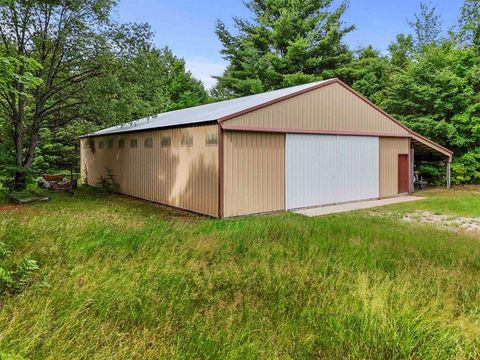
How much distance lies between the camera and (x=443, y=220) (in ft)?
32.4

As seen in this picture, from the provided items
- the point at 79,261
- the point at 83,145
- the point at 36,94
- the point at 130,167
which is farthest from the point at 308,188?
the point at 83,145

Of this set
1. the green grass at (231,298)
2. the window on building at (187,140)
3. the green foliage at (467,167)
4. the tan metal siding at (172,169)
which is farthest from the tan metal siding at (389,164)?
the green grass at (231,298)

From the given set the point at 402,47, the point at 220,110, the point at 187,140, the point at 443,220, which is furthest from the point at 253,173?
the point at 402,47

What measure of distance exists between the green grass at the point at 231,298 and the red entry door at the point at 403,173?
416 inches

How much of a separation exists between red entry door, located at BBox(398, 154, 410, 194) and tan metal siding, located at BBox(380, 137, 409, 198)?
1.10 ft

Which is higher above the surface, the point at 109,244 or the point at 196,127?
the point at 196,127

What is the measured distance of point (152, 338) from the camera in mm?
2730

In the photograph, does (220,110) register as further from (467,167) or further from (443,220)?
(467,167)

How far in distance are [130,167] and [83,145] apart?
7955 mm

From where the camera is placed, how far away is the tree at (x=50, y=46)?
12656 mm

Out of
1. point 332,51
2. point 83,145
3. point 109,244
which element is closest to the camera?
point 109,244

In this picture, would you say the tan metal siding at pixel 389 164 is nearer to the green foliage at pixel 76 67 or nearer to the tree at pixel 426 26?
the green foliage at pixel 76 67

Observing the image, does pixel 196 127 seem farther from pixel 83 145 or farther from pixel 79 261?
pixel 83 145

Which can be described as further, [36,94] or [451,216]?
[36,94]
